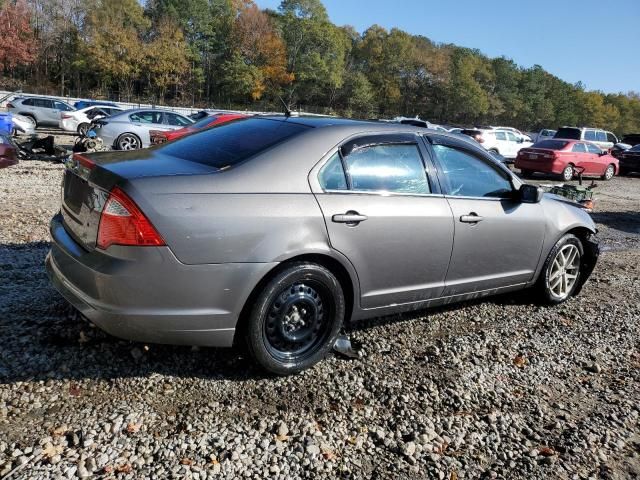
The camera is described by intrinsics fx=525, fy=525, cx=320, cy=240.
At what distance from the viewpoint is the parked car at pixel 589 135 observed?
2383 centimetres

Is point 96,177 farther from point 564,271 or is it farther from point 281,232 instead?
point 564,271

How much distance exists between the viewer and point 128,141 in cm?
1441

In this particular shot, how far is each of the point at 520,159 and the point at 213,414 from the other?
17.5 metres

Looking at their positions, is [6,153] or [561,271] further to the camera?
[6,153]

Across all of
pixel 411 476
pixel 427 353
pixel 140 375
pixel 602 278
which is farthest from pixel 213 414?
pixel 602 278

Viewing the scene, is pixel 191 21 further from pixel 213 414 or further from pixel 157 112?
pixel 213 414

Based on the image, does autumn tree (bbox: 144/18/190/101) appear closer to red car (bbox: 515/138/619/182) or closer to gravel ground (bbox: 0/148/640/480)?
red car (bbox: 515/138/619/182)

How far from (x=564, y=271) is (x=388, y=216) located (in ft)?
8.17

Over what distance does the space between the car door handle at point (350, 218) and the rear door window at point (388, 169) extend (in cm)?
21

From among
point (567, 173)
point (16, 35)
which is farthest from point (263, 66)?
point (567, 173)

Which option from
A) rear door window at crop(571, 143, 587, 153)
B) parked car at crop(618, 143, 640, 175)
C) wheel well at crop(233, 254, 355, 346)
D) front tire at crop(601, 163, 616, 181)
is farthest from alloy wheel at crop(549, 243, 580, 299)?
parked car at crop(618, 143, 640, 175)

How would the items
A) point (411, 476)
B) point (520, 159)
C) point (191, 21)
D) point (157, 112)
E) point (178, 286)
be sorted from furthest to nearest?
point (191, 21) → point (520, 159) → point (157, 112) → point (178, 286) → point (411, 476)

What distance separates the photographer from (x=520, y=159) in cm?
1816

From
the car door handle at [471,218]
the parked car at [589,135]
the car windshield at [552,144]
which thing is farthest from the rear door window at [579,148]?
the car door handle at [471,218]
